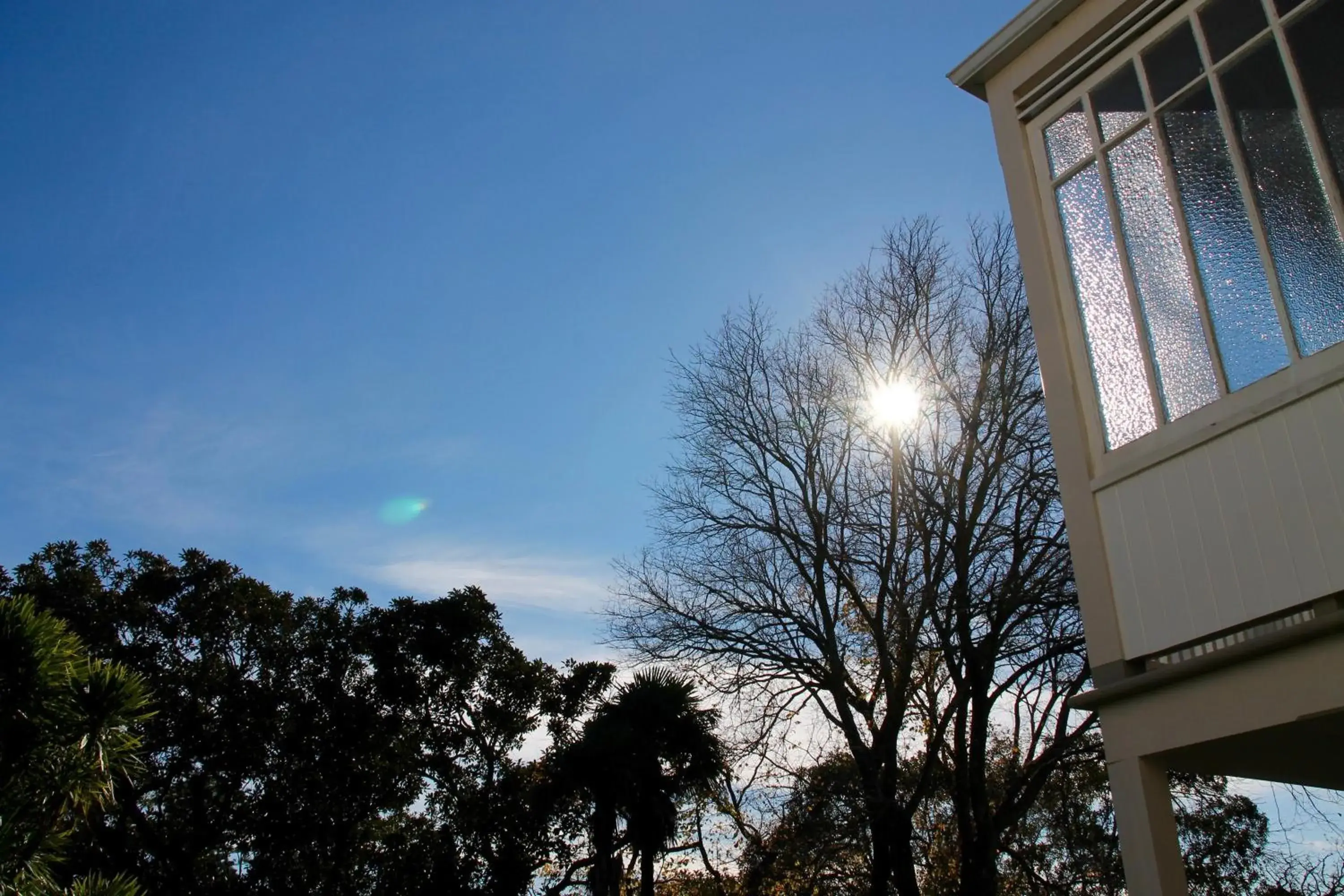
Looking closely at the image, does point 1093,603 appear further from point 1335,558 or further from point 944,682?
point 944,682

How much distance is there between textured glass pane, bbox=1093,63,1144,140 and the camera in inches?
248

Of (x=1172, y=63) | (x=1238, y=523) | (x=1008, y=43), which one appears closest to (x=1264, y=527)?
(x=1238, y=523)

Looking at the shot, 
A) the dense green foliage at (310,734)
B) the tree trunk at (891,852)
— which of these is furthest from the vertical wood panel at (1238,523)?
the dense green foliage at (310,734)

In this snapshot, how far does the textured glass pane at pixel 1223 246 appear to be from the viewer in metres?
5.21

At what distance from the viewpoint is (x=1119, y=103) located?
21.1 feet

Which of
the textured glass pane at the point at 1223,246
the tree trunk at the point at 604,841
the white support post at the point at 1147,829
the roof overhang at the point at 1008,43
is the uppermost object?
the roof overhang at the point at 1008,43

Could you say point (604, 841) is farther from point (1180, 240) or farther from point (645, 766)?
point (1180, 240)

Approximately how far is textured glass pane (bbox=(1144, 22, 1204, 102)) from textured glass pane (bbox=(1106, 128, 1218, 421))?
0.90 ft

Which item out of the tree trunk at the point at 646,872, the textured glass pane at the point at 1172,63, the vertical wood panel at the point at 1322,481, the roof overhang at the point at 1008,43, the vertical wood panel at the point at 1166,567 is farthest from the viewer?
the tree trunk at the point at 646,872

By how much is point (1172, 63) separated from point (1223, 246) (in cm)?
134

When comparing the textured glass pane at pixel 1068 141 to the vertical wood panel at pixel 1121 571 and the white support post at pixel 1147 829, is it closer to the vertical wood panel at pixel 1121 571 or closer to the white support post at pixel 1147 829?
the vertical wood panel at pixel 1121 571

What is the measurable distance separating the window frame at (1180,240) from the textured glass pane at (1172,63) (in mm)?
37

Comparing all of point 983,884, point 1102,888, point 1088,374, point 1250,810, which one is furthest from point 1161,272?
point 1250,810

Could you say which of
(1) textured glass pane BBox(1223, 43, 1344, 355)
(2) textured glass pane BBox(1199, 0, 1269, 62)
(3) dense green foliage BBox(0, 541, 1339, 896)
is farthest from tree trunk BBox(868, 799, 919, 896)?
(2) textured glass pane BBox(1199, 0, 1269, 62)
